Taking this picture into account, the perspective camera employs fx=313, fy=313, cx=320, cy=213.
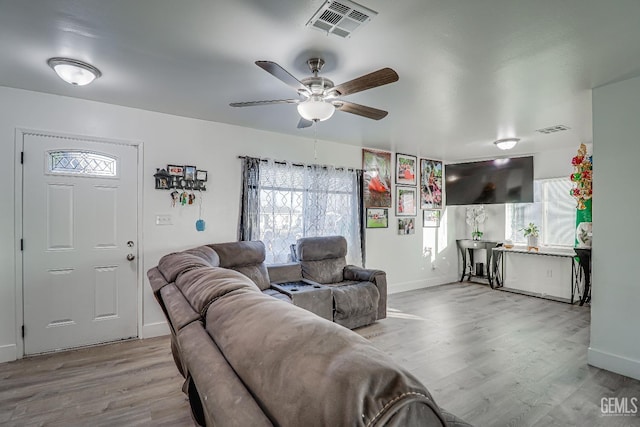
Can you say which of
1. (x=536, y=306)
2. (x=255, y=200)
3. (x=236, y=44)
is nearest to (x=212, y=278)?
(x=236, y=44)

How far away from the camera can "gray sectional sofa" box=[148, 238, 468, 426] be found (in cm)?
50

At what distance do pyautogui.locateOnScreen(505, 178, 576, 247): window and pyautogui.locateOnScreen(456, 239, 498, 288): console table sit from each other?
574 millimetres

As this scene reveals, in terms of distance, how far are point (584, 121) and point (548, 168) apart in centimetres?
193

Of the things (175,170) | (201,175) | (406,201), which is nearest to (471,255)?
(406,201)

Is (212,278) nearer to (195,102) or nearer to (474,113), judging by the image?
(195,102)

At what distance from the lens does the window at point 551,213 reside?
5199mm

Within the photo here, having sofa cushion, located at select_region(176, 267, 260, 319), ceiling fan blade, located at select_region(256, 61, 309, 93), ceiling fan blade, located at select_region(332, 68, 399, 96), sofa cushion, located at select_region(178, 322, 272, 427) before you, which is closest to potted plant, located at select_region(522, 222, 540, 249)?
ceiling fan blade, located at select_region(332, 68, 399, 96)

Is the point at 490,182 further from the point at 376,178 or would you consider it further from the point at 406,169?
the point at 376,178

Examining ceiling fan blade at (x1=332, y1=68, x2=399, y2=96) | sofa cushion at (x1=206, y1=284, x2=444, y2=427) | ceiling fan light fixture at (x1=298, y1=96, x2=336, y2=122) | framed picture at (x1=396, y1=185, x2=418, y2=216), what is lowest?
sofa cushion at (x1=206, y1=284, x2=444, y2=427)

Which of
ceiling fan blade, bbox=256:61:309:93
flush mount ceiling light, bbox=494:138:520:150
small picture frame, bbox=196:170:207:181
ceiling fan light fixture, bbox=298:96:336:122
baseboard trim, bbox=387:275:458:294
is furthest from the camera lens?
baseboard trim, bbox=387:275:458:294

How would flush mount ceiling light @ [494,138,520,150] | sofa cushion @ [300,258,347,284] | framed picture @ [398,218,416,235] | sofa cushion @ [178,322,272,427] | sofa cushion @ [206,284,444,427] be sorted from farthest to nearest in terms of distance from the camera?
framed picture @ [398,218,416,235]
flush mount ceiling light @ [494,138,520,150]
sofa cushion @ [300,258,347,284]
sofa cushion @ [178,322,272,427]
sofa cushion @ [206,284,444,427]

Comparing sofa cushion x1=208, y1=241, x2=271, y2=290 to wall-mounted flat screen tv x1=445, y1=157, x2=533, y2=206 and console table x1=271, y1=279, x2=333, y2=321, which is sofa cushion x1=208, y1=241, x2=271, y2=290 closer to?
console table x1=271, y1=279, x2=333, y2=321

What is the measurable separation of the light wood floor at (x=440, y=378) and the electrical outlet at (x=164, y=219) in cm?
128

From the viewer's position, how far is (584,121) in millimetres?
3660
